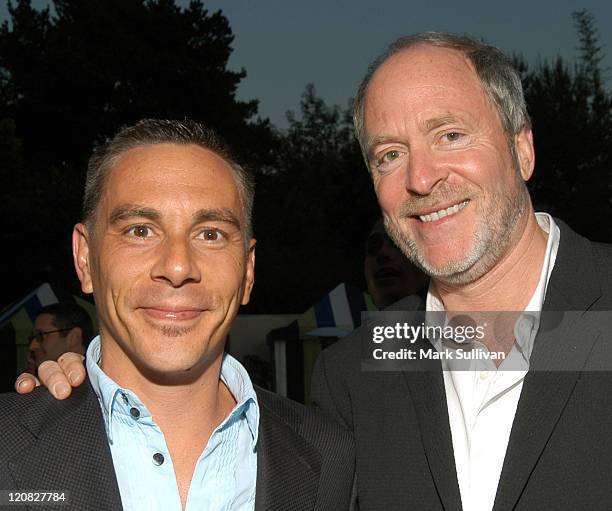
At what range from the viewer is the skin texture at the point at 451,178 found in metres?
2.62

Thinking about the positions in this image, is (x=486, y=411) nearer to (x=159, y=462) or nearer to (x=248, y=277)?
(x=248, y=277)

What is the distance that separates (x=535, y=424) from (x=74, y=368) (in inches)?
58.4

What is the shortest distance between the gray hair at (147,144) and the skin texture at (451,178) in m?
0.56

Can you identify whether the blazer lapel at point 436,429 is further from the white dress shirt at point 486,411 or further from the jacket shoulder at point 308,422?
the jacket shoulder at point 308,422

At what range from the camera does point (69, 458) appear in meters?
2.12

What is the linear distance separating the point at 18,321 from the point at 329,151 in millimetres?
37487

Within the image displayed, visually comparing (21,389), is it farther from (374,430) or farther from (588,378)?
(588,378)

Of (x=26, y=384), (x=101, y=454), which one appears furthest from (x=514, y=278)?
(x=26, y=384)

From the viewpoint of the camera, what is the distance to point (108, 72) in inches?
942

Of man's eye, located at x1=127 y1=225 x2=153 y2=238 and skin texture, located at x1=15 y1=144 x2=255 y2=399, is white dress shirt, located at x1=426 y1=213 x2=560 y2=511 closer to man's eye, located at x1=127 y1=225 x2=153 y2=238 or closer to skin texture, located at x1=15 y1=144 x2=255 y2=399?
skin texture, located at x1=15 y1=144 x2=255 y2=399

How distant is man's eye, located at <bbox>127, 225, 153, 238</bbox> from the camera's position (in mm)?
2311

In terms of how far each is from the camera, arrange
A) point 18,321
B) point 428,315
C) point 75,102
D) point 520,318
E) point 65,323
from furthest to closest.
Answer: point 75,102
point 18,321
point 65,323
point 428,315
point 520,318

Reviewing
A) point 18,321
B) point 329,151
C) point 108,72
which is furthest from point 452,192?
point 329,151

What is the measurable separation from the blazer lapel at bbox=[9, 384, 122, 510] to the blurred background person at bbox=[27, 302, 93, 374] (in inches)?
166
